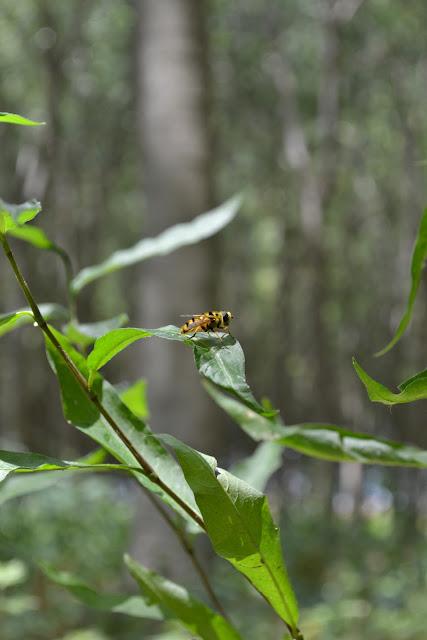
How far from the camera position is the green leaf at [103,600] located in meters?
0.84

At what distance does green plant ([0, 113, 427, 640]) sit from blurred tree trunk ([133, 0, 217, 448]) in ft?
11.2

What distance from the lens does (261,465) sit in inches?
40.2

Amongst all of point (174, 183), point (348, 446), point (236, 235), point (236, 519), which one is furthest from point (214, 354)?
point (236, 235)

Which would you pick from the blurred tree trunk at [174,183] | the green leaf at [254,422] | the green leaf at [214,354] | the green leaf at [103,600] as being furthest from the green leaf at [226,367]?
→ the blurred tree trunk at [174,183]

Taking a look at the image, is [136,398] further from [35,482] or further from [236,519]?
[236,519]

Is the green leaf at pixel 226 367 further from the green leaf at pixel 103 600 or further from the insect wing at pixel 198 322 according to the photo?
the green leaf at pixel 103 600

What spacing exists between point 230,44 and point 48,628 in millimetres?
10923

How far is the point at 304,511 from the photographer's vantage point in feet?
45.6

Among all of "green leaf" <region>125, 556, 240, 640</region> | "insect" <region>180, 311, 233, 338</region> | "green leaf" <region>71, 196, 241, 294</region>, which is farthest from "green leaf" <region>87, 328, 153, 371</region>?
"green leaf" <region>71, 196, 241, 294</region>

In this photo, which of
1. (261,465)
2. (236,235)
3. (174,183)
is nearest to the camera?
(261,465)

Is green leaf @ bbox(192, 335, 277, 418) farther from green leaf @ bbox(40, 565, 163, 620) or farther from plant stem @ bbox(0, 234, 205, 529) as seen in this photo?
green leaf @ bbox(40, 565, 163, 620)

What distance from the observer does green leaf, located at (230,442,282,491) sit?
0.99 m

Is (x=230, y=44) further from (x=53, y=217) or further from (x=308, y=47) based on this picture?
(x=53, y=217)

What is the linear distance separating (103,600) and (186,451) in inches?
12.1
